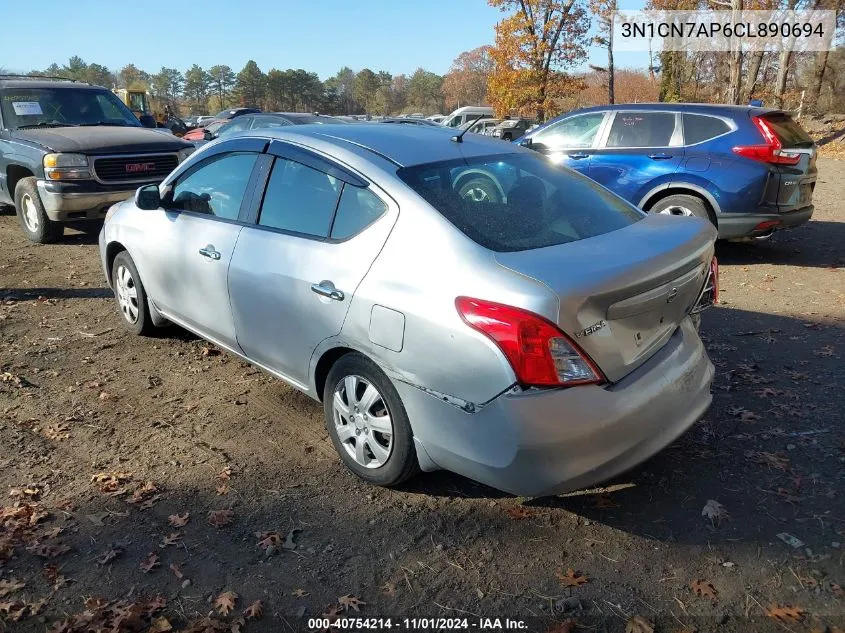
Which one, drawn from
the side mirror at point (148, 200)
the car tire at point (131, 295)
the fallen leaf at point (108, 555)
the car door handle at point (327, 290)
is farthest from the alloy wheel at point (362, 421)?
the car tire at point (131, 295)

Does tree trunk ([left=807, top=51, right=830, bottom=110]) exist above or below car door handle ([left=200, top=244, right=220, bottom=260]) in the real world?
above

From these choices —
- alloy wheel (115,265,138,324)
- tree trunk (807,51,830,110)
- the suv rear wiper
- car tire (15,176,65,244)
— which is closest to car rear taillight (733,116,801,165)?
alloy wheel (115,265,138,324)

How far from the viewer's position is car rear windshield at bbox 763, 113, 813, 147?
7.34 metres

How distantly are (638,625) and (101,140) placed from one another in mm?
8506

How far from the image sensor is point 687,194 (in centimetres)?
775

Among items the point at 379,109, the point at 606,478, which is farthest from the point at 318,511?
the point at 379,109

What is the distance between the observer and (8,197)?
9.30m

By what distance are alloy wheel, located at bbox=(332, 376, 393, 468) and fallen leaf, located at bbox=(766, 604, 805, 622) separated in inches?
64.9

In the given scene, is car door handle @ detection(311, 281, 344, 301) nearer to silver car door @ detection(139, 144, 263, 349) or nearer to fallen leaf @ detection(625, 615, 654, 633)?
silver car door @ detection(139, 144, 263, 349)

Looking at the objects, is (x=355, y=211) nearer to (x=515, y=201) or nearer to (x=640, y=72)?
(x=515, y=201)

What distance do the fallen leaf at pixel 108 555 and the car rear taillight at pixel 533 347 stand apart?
1.81 m

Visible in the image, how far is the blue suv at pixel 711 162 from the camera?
7.25 m

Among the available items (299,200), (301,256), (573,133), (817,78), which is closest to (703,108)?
(573,133)

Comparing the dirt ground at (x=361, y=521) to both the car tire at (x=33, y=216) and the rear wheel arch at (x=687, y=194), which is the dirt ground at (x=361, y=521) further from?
the car tire at (x=33, y=216)
